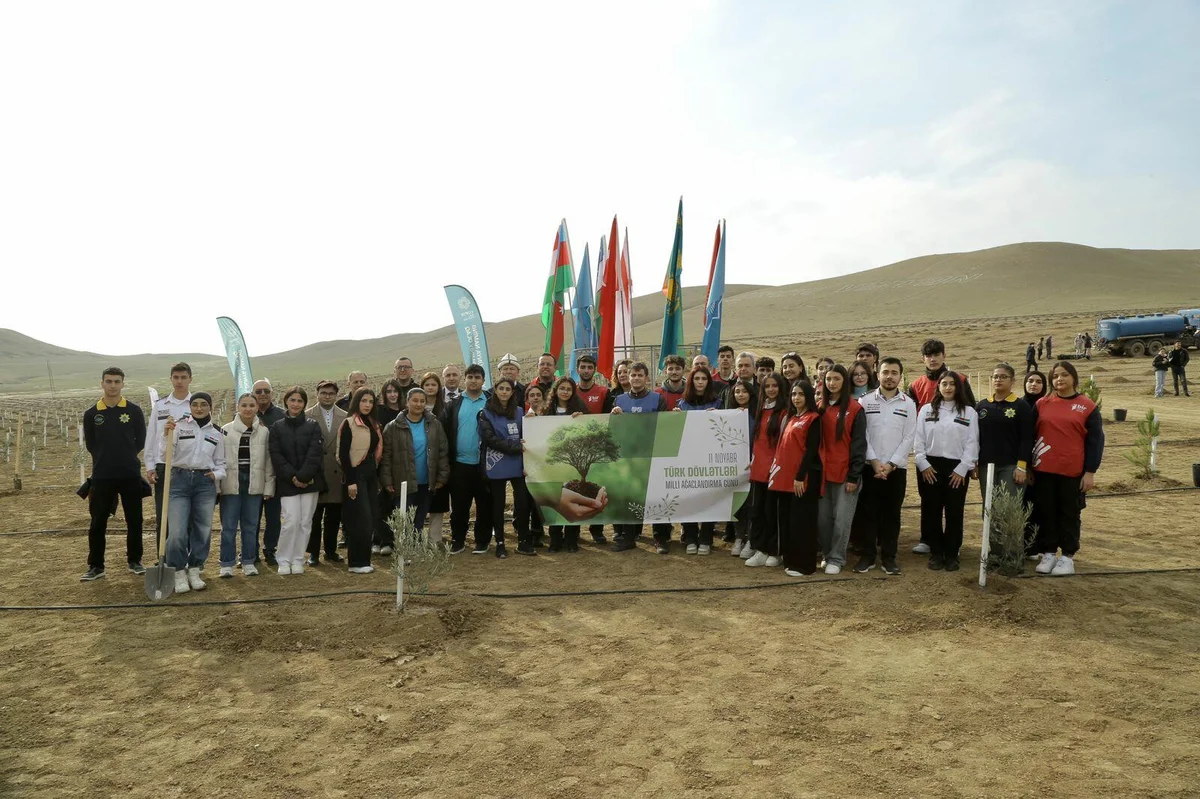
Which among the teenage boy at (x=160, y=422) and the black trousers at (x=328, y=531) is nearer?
the teenage boy at (x=160, y=422)

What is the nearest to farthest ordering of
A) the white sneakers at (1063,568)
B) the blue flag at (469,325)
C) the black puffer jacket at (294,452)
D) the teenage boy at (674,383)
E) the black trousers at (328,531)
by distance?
the white sneakers at (1063,568) < the black puffer jacket at (294,452) < the black trousers at (328,531) < the teenage boy at (674,383) < the blue flag at (469,325)

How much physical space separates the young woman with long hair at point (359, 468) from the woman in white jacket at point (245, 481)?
2.35 ft

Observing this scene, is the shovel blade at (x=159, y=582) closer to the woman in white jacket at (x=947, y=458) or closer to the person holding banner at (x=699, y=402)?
the person holding banner at (x=699, y=402)

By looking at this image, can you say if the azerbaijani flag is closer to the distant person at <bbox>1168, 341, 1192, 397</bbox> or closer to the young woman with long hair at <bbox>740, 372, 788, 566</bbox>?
the young woman with long hair at <bbox>740, 372, 788, 566</bbox>

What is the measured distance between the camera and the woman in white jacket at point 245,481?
7242mm

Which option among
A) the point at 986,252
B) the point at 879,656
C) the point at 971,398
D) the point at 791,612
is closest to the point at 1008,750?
the point at 879,656

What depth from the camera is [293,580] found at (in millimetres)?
7117

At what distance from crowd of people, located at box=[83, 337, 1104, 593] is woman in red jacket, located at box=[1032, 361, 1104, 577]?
0.05 feet

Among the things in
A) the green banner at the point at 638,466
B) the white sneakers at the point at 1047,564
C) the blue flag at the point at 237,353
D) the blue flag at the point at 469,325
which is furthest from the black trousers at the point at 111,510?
the blue flag at the point at 237,353

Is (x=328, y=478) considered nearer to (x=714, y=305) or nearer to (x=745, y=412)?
(x=745, y=412)

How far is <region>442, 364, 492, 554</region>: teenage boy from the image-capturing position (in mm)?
8109

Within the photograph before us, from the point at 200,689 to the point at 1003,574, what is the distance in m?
6.07

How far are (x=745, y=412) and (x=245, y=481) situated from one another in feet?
16.5

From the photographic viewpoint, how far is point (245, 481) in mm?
7328
